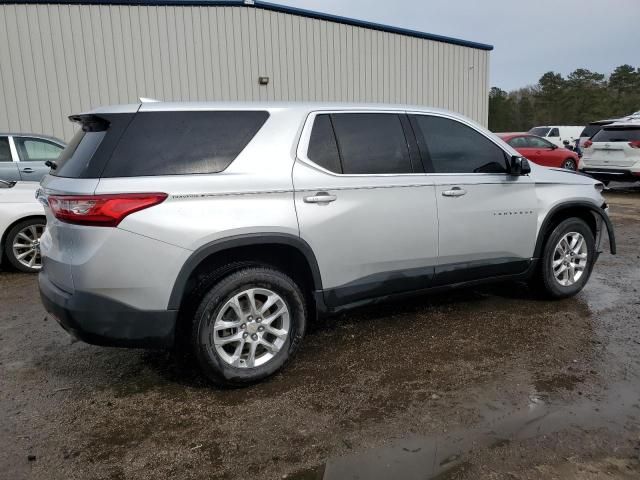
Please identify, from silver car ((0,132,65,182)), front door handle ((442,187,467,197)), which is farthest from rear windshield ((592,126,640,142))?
silver car ((0,132,65,182))

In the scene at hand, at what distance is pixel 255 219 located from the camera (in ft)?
10.4

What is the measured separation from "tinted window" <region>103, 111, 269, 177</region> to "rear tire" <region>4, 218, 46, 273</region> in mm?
3968

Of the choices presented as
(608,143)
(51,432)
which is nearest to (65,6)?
(51,432)

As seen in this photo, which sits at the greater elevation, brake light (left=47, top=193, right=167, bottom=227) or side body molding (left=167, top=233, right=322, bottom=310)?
brake light (left=47, top=193, right=167, bottom=227)

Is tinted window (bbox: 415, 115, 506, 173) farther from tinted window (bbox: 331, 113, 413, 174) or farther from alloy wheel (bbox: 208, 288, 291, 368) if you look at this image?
alloy wheel (bbox: 208, 288, 291, 368)

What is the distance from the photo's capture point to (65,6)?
12.3 m

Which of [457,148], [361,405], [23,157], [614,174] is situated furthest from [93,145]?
[614,174]

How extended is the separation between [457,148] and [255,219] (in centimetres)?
189

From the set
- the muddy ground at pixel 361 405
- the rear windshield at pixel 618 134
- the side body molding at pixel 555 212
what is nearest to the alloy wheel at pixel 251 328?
the muddy ground at pixel 361 405

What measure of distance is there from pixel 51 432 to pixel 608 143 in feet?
43.5

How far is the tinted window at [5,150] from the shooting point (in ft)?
29.3

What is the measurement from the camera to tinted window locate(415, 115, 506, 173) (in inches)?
160

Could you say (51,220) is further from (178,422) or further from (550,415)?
(550,415)

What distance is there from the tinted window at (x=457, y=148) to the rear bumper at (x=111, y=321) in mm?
2260
